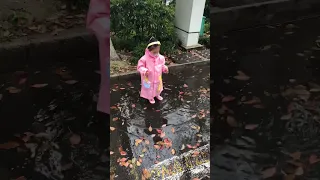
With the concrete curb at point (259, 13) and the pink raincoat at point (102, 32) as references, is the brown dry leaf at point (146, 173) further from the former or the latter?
the concrete curb at point (259, 13)

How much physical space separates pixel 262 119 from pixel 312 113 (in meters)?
0.33

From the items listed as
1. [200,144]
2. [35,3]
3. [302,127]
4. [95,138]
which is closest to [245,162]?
[302,127]

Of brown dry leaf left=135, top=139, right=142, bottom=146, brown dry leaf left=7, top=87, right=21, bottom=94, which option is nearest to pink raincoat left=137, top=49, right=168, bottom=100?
brown dry leaf left=135, top=139, right=142, bottom=146

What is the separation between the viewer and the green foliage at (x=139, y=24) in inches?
260

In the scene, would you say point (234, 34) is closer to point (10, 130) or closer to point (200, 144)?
point (10, 130)

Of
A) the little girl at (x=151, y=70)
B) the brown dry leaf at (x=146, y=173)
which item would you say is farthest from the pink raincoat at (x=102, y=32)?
the little girl at (x=151, y=70)

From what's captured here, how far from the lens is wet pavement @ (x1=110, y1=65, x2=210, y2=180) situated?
3402 millimetres

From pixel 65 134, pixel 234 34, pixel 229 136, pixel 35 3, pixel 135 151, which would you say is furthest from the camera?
pixel 135 151

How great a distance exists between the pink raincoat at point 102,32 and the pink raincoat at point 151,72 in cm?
262

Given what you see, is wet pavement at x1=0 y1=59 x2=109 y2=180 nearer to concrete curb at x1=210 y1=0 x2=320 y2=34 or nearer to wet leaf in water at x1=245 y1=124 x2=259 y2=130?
concrete curb at x1=210 y1=0 x2=320 y2=34

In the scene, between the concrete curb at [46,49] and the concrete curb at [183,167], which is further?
the concrete curb at [183,167]

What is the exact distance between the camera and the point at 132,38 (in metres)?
6.84

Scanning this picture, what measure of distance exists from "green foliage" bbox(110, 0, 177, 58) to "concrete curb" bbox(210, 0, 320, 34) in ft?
15.3

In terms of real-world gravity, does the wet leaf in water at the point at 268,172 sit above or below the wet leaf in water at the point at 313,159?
below
